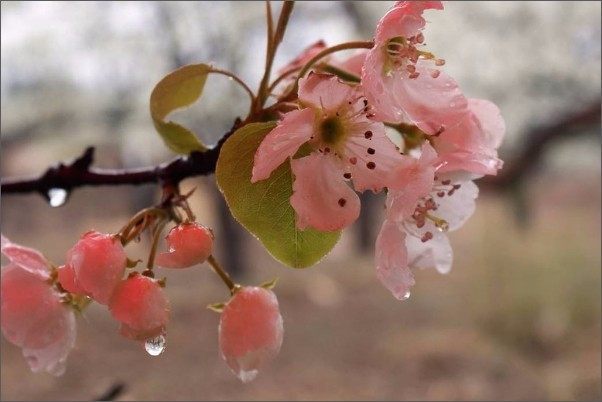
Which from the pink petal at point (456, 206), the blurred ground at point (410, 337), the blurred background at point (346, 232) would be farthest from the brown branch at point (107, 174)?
the blurred background at point (346, 232)

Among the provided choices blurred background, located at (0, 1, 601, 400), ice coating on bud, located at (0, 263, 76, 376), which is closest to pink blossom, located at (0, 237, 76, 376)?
ice coating on bud, located at (0, 263, 76, 376)

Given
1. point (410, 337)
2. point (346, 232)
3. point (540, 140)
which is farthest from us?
point (346, 232)

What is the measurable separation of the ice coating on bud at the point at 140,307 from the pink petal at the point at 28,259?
0.07 meters

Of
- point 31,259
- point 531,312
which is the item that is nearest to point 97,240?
point 31,259

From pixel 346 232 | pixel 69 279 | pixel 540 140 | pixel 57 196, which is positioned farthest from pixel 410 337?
pixel 69 279

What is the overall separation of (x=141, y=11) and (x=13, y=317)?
10.7 ft

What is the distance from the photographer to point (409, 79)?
274 mm

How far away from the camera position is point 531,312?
8.61 feet

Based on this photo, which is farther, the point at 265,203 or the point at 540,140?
the point at 540,140

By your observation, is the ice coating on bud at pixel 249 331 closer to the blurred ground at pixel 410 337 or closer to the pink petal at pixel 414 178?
the pink petal at pixel 414 178

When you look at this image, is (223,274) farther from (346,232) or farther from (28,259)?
(346,232)

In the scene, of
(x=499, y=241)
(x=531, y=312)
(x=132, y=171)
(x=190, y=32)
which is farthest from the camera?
(x=190, y=32)

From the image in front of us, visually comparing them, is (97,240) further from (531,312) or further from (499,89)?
(499,89)

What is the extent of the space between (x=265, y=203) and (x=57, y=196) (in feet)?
0.57
